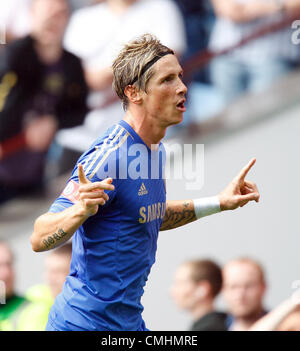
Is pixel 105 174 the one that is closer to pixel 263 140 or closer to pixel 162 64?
pixel 162 64

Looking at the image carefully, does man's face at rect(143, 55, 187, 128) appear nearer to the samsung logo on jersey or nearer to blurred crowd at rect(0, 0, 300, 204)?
the samsung logo on jersey

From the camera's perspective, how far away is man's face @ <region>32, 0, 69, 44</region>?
4.27m

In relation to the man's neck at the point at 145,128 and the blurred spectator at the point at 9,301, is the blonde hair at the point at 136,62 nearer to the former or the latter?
the man's neck at the point at 145,128

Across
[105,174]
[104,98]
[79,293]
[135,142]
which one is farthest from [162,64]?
[104,98]

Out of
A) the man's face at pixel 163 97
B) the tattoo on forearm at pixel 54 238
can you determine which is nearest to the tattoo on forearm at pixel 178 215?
the man's face at pixel 163 97

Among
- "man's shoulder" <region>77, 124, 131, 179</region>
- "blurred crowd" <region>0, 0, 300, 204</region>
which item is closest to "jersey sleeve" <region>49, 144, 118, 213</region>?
"man's shoulder" <region>77, 124, 131, 179</region>

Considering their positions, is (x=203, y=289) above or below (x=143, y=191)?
above

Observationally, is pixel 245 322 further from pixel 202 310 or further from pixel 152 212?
pixel 152 212

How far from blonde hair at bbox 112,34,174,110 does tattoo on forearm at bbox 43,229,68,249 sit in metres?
0.61

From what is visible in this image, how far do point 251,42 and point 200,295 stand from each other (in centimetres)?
150

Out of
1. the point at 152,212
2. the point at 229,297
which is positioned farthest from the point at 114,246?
the point at 229,297

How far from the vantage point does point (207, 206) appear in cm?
296

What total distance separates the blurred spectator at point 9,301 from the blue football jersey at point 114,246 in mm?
1810

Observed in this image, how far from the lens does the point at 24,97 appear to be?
14.1ft
